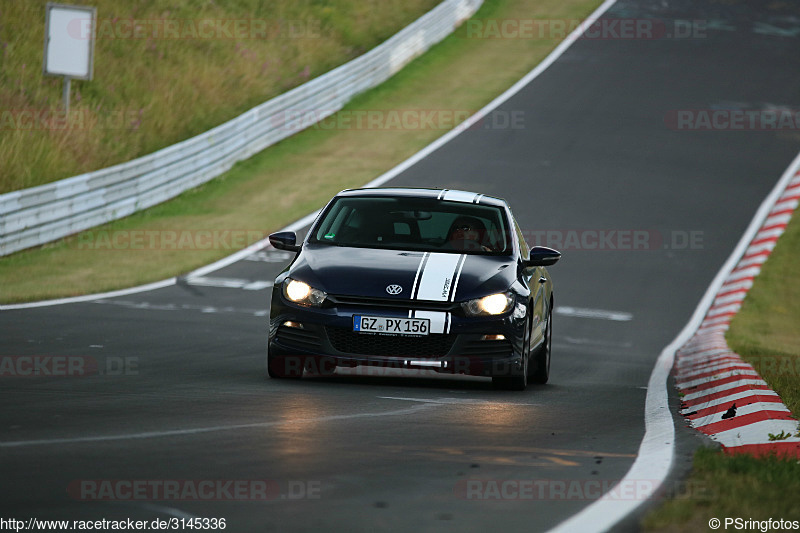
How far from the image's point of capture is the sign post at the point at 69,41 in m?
22.6

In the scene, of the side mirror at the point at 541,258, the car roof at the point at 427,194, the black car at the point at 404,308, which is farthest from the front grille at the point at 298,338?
the side mirror at the point at 541,258

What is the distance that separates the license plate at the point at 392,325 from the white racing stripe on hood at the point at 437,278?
180 millimetres

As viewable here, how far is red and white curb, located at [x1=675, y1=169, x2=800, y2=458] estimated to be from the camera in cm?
723

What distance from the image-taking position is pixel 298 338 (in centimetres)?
908

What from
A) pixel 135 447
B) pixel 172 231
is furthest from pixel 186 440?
pixel 172 231

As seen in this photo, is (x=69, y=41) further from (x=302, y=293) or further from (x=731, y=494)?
(x=731, y=494)

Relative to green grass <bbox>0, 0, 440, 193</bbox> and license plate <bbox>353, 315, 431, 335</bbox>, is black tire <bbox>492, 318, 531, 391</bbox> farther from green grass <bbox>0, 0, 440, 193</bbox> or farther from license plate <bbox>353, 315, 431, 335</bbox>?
green grass <bbox>0, 0, 440, 193</bbox>

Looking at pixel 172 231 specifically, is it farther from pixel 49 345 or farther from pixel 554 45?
pixel 554 45

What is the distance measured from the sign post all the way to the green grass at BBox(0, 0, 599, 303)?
2948 millimetres

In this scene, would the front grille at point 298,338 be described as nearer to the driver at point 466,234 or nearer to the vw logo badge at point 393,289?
the vw logo badge at point 393,289

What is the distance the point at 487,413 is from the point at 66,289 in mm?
8792

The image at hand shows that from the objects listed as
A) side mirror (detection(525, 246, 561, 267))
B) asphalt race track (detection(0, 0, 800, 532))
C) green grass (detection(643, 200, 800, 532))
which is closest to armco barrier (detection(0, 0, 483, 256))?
asphalt race track (detection(0, 0, 800, 532))

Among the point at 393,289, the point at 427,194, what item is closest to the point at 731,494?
the point at 393,289

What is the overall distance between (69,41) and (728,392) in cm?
1612
